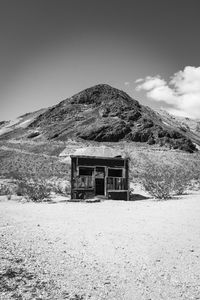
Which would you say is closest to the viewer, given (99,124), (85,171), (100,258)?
(100,258)

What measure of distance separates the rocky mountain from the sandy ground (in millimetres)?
61824

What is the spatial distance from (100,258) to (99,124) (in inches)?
2748

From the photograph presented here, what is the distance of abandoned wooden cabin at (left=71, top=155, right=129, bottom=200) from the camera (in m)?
17.3

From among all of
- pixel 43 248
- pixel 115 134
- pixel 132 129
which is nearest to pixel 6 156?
pixel 115 134

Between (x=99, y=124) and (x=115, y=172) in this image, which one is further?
(x=99, y=124)

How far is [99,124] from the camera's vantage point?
75.5m

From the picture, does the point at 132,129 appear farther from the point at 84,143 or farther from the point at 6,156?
the point at 6,156

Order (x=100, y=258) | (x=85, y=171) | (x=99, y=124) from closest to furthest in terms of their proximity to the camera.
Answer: (x=100, y=258)
(x=85, y=171)
(x=99, y=124)

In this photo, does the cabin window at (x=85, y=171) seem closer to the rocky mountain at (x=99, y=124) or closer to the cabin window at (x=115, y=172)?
the cabin window at (x=115, y=172)

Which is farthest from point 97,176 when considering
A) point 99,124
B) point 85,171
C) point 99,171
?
point 99,124

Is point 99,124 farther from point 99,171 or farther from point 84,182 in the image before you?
point 84,182

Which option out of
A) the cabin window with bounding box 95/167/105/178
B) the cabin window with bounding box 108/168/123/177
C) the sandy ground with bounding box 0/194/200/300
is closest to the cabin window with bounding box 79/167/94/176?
the cabin window with bounding box 95/167/105/178

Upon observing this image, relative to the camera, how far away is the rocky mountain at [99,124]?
236 feet

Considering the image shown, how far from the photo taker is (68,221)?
10.2 metres
